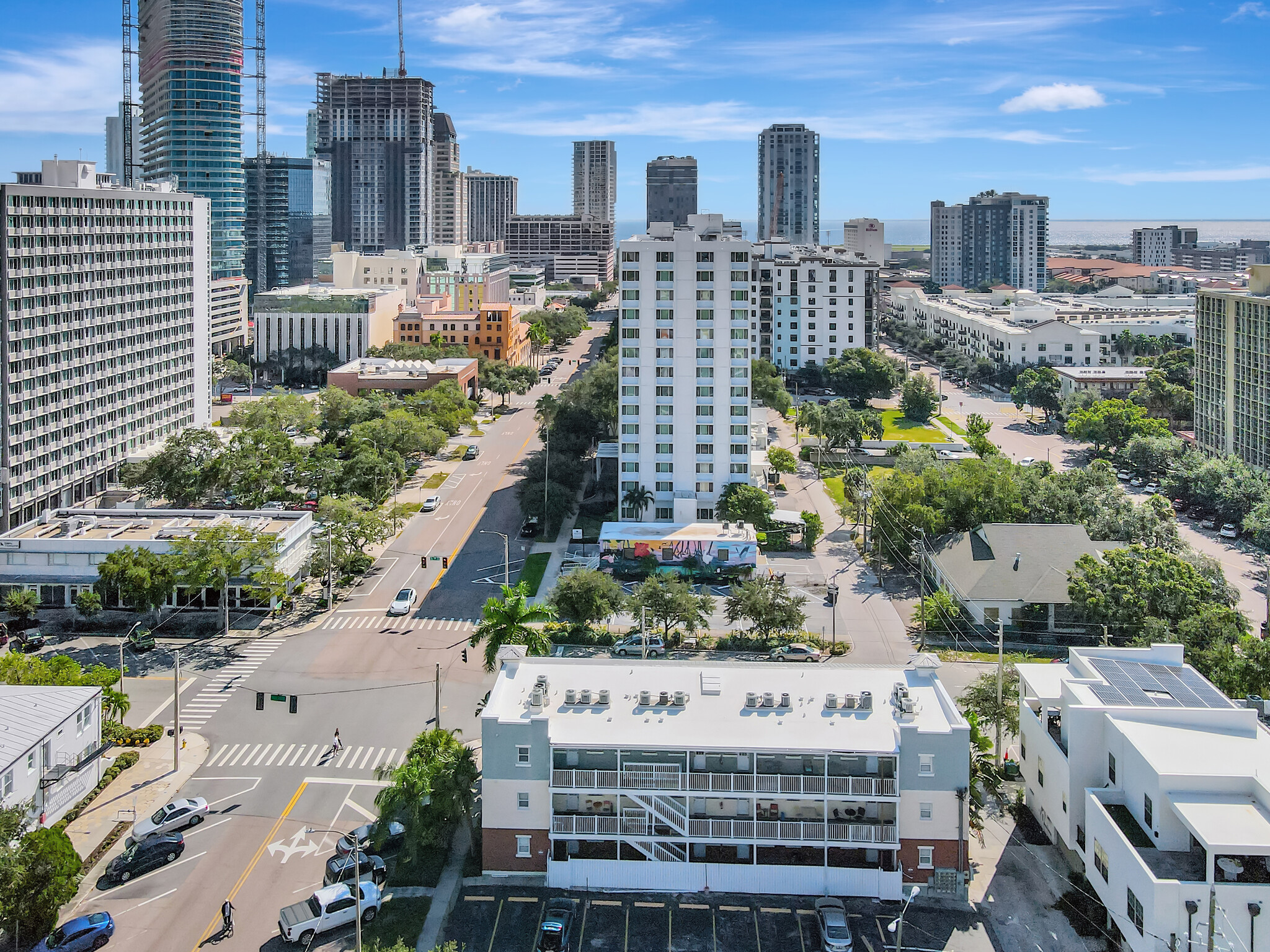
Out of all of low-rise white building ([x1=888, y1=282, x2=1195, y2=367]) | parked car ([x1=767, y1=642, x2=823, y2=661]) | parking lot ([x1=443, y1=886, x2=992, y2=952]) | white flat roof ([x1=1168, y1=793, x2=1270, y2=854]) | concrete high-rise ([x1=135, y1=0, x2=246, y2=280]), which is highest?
concrete high-rise ([x1=135, y1=0, x2=246, y2=280])

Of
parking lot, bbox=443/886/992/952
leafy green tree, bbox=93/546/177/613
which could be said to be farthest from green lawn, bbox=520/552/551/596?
parking lot, bbox=443/886/992/952

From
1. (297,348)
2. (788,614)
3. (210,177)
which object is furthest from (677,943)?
(210,177)

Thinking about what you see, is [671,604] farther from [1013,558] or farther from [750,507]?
[1013,558]

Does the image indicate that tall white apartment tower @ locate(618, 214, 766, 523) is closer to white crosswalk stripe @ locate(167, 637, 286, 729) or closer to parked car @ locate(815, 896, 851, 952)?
white crosswalk stripe @ locate(167, 637, 286, 729)

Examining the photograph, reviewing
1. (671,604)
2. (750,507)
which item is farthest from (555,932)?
(750,507)

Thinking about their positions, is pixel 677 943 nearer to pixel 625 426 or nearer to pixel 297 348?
pixel 625 426

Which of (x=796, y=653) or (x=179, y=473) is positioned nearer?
(x=796, y=653)
